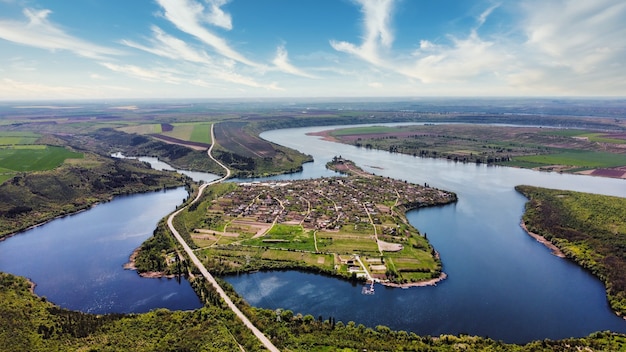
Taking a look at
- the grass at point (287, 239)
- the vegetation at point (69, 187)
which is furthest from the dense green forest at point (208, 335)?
the vegetation at point (69, 187)

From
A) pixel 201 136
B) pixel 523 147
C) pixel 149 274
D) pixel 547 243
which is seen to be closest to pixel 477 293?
pixel 547 243

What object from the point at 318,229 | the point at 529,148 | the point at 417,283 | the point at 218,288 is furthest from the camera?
the point at 529,148

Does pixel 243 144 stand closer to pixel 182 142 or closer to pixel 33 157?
pixel 182 142

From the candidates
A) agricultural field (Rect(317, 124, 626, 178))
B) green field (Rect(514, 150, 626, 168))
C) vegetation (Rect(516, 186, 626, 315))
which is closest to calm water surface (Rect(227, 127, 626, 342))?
vegetation (Rect(516, 186, 626, 315))

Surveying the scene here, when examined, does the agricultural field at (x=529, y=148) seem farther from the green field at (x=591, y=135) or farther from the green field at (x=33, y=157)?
the green field at (x=33, y=157)

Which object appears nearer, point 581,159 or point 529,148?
point 581,159

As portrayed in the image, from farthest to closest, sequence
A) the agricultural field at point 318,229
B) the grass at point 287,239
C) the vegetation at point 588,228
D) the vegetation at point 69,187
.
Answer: the vegetation at point 69,187, the grass at point 287,239, the agricultural field at point 318,229, the vegetation at point 588,228

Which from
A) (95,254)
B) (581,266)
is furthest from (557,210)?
(95,254)
